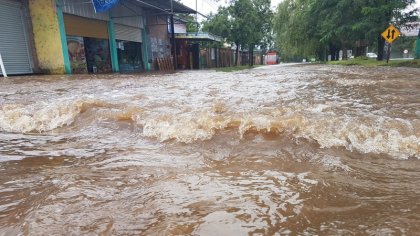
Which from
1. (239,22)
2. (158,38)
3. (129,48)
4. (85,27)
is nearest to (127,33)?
(129,48)

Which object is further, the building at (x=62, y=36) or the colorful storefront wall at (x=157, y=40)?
the colorful storefront wall at (x=157, y=40)

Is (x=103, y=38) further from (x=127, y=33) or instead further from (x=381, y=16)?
(x=381, y=16)

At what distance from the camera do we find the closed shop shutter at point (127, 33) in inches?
690

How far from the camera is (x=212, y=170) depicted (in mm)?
2408

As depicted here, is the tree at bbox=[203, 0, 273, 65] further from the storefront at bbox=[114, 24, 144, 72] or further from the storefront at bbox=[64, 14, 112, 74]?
the storefront at bbox=[64, 14, 112, 74]

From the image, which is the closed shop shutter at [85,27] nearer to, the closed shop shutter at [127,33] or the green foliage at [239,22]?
the closed shop shutter at [127,33]

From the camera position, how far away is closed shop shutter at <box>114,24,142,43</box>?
17.5m

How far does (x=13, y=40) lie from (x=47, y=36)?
1221mm

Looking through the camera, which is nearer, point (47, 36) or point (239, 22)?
point (47, 36)

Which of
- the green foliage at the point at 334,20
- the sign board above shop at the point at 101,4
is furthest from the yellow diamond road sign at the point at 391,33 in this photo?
the sign board above shop at the point at 101,4

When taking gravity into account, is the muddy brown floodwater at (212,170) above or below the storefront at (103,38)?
below

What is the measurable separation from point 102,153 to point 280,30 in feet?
97.4

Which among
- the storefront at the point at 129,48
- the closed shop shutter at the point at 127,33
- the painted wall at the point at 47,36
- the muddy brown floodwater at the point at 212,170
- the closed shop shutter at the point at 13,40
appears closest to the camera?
the muddy brown floodwater at the point at 212,170

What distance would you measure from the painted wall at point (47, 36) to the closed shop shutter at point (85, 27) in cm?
86
